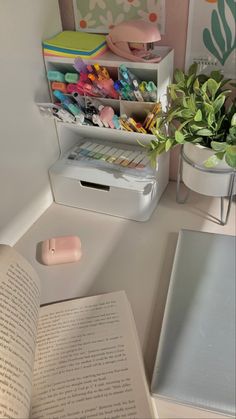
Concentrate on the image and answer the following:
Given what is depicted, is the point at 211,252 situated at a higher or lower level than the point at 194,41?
lower

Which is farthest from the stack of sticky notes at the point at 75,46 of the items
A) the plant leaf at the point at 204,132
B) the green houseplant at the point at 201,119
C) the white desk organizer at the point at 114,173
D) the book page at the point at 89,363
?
the book page at the point at 89,363

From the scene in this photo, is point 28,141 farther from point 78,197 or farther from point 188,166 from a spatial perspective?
point 188,166

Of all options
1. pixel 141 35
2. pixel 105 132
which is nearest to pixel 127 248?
pixel 105 132

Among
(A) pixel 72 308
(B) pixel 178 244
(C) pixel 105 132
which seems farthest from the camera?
(C) pixel 105 132

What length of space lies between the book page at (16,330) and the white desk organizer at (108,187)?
0.90 ft

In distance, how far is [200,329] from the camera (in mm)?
585

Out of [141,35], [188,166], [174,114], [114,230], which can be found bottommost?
[114,230]

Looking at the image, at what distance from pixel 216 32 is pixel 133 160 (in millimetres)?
327

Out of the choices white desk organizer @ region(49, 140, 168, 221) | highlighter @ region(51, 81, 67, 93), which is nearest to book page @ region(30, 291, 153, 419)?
white desk organizer @ region(49, 140, 168, 221)

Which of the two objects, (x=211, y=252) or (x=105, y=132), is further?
(x=105, y=132)

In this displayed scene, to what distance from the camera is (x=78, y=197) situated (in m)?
0.89

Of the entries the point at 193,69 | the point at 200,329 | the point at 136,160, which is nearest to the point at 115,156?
the point at 136,160

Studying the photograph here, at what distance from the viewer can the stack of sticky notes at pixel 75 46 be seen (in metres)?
0.77

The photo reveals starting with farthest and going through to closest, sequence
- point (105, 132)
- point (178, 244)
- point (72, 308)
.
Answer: point (105, 132)
point (178, 244)
point (72, 308)
